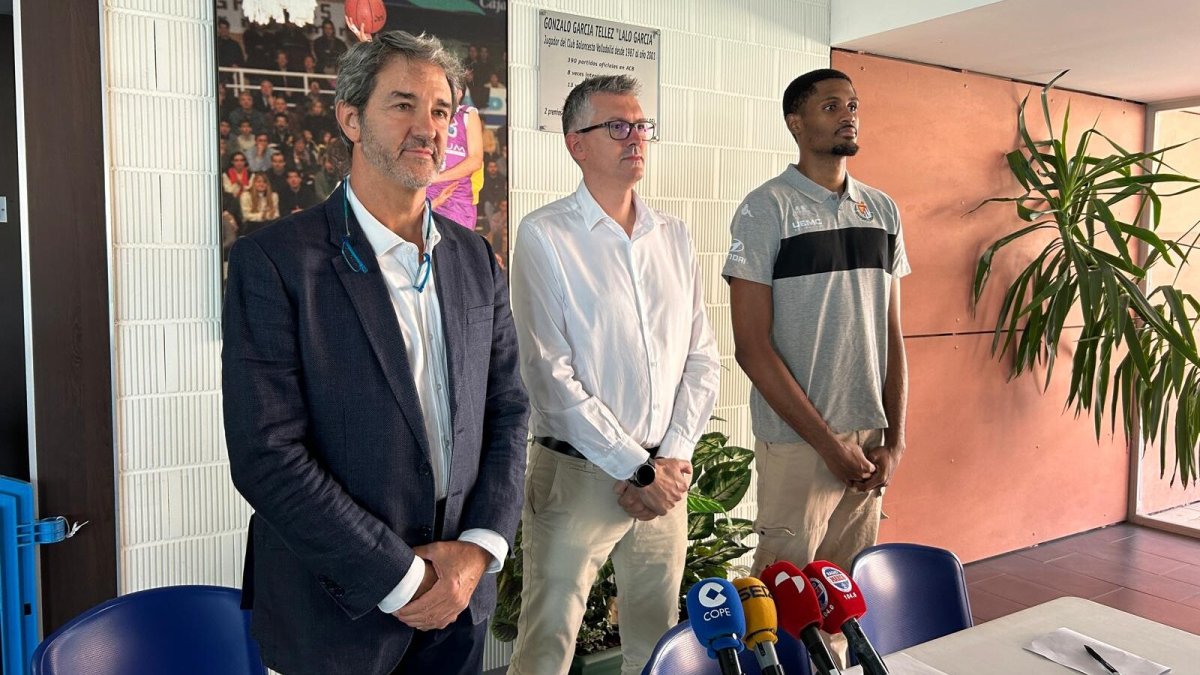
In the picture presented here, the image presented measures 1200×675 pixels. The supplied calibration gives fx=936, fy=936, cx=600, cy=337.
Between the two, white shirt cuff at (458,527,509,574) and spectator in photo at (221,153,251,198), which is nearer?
white shirt cuff at (458,527,509,574)

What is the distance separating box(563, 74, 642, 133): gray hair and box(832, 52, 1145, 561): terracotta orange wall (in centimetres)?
179

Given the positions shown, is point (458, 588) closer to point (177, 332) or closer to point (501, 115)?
point (177, 332)

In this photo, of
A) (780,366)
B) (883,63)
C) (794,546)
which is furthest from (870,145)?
(794,546)

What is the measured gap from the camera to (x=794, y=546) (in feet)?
9.04

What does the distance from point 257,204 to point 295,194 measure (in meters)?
0.11

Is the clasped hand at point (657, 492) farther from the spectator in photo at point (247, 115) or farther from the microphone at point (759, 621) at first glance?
the spectator in photo at point (247, 115)

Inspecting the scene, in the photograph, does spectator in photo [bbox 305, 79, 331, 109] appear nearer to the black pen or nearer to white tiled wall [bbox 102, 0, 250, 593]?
white tiled wall [bbox 102, 0, 250, 593]

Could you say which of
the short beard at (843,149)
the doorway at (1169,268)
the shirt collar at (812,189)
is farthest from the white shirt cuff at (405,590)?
the doorway at (1169,268)

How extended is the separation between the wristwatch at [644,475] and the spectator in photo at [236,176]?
1.37 metres

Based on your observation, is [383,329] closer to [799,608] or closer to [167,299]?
[799,608]

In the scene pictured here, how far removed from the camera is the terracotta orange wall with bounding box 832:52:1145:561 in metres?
4.19

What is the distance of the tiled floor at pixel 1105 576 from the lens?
4.10 meters

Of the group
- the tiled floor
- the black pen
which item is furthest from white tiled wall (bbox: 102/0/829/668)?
the tiled floor

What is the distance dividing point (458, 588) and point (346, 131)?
84 cm
